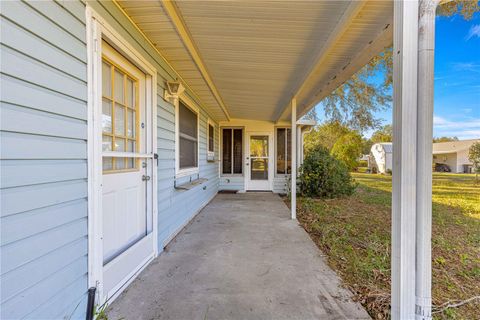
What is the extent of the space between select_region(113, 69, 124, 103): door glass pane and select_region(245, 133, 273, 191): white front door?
577cm

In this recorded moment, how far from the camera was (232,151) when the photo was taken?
25.9 feet

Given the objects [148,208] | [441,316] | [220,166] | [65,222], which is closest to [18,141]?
[65,222]

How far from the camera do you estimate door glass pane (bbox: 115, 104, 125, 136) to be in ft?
6.86

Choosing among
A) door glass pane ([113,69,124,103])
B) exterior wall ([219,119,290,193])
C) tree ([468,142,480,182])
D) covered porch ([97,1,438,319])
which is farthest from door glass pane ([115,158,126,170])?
tree ([468,142,480,182])

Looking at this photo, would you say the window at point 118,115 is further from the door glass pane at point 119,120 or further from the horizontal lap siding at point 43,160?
the horizontal lap siding at point 43,160

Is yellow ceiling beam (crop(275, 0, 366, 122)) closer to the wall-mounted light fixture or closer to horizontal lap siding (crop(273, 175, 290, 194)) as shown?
the wall-mounted light fixture

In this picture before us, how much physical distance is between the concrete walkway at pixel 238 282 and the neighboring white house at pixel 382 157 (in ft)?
61.7

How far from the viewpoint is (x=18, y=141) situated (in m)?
1.12

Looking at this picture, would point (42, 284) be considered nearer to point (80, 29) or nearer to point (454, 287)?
point (80, 29)

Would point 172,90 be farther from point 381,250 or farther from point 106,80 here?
point 381,250

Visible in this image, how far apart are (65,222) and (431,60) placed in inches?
93.8

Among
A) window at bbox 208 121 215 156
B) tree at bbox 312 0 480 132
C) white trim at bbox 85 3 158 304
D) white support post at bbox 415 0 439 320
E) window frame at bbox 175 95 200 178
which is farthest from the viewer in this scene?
tree at bbox 312 0 480 132

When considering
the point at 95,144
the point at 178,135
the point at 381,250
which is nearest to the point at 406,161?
the point at 95,144

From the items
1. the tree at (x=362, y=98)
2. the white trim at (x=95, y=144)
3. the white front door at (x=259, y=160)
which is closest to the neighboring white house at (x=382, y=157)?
the tree at (x=362, y=98)
